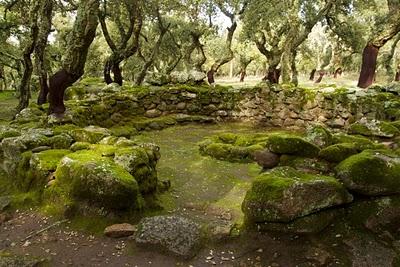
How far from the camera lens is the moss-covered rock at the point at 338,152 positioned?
495 centimetres

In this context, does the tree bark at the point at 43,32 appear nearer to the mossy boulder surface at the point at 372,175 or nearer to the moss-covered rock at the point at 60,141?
the moss-covered rock at the point at 60,141

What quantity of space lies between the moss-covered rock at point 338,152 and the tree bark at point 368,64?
9134 millimetres

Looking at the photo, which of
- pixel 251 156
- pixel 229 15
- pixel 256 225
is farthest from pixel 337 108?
pixel 229 15

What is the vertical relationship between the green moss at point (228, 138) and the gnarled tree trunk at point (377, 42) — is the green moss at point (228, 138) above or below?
below

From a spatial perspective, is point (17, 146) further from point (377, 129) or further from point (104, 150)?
point (377, 129)

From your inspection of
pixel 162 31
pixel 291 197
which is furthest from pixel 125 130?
pixel 162 31

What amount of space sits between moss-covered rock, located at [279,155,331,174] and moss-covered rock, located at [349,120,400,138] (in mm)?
1966

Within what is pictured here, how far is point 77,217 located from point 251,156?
14.8ft

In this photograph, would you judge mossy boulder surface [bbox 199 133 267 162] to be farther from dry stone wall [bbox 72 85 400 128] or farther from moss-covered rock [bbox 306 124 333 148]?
dry stone wall [bbox 72 85 400 128]

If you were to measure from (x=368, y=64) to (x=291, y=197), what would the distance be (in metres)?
10.7

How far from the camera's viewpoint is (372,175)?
4273mm

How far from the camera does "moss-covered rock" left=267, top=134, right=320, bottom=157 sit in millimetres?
5199

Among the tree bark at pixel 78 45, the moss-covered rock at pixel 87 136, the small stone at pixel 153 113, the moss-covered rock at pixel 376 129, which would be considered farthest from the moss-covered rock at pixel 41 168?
the small stone at pixel 153 113

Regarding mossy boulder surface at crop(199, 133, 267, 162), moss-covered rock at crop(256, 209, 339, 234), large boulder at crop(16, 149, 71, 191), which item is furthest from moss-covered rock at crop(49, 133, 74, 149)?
moss-covered rock at crop(256, 209, 339, 234)
